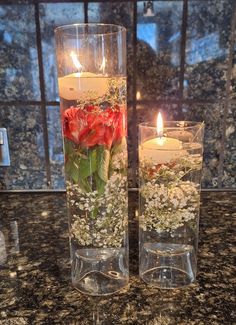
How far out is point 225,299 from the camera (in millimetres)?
507

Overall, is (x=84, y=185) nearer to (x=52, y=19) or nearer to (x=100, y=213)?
(x=100, y=213)

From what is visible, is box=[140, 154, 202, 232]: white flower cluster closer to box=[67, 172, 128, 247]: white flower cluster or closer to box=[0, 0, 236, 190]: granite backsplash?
box=[67, 172, 128, 247]: white flower cluster

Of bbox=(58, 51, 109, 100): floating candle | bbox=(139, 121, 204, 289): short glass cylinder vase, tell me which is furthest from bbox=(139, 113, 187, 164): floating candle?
bbox=(58, 51, 109, 100): floating candle

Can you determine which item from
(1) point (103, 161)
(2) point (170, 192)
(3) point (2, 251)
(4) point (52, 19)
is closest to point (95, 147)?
Result: (1) point (103, 161)

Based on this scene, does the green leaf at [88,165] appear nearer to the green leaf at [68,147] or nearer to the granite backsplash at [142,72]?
the green leaf at [68,147]

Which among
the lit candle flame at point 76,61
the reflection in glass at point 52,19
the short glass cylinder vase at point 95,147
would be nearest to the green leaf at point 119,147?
the short glass cylinder vase at point 95,147

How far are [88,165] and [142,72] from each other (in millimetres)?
399

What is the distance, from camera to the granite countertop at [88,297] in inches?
18.8

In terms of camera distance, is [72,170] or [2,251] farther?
[2,251]

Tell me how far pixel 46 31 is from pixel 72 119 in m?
0.41

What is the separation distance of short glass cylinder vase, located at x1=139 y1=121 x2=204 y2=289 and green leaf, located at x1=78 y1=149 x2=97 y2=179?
8 cm

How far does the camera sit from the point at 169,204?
519 millimetres

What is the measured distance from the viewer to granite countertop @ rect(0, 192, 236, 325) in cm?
48

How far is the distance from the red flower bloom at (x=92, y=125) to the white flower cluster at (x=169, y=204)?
99 millimetres
